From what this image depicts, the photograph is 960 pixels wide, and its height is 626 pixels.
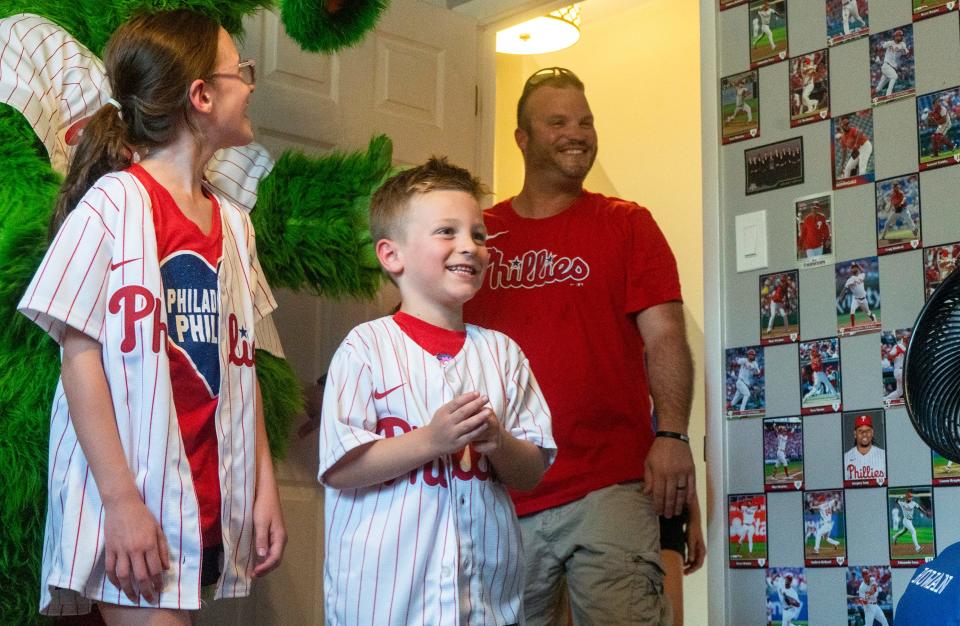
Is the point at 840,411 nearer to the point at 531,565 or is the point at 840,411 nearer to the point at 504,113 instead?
the point at 531,565

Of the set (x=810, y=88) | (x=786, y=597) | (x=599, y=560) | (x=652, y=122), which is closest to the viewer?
(x=599, y=560)

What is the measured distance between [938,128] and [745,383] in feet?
2.13

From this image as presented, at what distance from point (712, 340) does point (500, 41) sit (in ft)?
5.26

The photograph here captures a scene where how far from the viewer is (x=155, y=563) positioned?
1277 mm

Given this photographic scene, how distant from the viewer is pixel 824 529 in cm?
229

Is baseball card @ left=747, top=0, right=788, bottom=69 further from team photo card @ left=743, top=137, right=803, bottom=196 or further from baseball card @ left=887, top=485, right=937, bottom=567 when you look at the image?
baseball card @ left=887, top=485, right=937, bottom=567

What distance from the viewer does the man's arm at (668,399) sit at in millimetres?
2092

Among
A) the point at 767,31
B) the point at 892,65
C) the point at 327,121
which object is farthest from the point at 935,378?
the point at 327,121

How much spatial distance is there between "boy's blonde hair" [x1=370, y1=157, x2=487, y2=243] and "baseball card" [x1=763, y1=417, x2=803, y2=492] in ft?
3.45

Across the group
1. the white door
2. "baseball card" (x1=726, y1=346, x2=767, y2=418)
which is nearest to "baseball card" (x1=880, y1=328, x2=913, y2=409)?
"baseball card" (x1=726, y1=346, x2=767, y2=418)

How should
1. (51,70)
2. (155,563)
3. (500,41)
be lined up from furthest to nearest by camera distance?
(500,41) < (51,70) < (155,563)

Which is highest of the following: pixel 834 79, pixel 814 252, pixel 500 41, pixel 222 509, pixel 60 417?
pixel 500 41

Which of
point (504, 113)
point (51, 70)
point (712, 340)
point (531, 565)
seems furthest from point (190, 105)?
point (504, 113)

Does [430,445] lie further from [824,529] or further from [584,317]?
[824,529]
